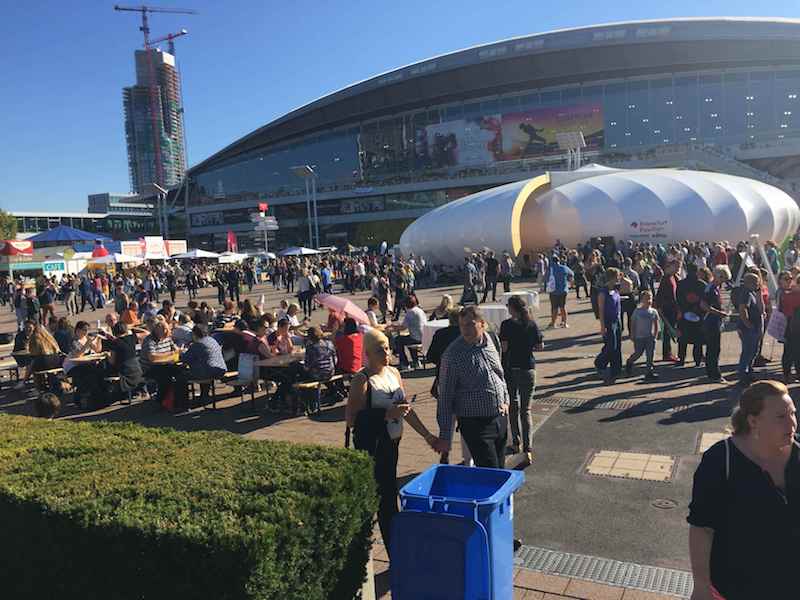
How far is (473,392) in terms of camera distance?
4.75m

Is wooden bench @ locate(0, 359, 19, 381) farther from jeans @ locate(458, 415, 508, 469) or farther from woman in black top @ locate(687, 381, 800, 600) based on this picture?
woman in black top @ locate(687, 381, 800, 600)

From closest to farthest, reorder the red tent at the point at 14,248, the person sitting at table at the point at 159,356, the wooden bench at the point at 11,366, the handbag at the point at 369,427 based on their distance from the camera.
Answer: the handbag at the point at 369,427 → the person sitting at table at the point at 159,356 → the wooden bench at the point at 11,366 → the red tent at the point at 14,248

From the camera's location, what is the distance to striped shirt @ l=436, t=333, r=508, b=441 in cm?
475

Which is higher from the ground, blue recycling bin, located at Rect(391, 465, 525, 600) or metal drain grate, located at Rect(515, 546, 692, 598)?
blue recycling bin, located at Rect(391, 465, 525, 600)

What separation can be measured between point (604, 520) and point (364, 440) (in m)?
2.10

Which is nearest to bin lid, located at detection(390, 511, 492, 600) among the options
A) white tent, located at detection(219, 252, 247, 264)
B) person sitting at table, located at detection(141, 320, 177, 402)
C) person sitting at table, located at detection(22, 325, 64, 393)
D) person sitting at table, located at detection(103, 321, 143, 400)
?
person sitting at table, located at detection(141, 320, 177, 402)

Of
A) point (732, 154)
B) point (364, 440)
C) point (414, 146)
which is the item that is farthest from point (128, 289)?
point (414, 146)

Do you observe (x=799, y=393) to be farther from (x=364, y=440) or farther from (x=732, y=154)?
(x=732, y=154)

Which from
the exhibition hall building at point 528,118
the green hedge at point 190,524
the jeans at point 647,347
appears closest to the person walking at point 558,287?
the jeans at point 647,347

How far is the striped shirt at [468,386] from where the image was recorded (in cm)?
475

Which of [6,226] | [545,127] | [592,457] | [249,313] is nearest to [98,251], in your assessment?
[249,313]

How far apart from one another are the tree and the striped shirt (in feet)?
270

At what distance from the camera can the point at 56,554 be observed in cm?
320

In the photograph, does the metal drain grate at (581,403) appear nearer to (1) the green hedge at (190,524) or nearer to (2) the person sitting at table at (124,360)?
(1) the green hedge at (190,524)
